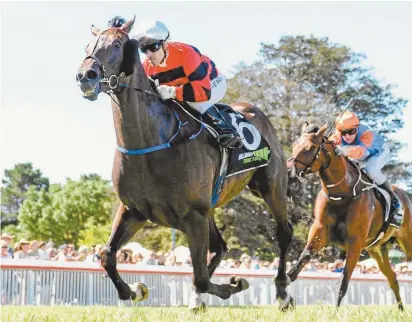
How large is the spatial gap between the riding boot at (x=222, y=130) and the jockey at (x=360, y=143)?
4.32 metres

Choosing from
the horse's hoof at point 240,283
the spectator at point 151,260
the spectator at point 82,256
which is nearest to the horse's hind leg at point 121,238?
the horse's hoof at point 240,283

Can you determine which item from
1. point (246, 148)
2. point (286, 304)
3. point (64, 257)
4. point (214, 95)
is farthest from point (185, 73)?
point (64, 257)

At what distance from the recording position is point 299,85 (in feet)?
146

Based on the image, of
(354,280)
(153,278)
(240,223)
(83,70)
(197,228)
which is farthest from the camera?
(240,223)

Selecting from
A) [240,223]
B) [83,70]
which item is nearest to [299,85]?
[240,223]

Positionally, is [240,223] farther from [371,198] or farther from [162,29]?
[162,29]

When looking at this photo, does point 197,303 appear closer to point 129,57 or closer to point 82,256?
point 129,57

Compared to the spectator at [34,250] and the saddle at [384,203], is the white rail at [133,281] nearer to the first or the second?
the spectator at [34,250]

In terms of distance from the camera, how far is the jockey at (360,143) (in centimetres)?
1105

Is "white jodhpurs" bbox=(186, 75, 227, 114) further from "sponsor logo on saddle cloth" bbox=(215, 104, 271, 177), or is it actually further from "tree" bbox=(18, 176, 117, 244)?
"tree" bbox=(18, 176, 117, 244)

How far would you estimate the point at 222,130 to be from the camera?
679 cm

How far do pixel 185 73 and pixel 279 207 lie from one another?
2461mm

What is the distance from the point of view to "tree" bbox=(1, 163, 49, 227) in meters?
100

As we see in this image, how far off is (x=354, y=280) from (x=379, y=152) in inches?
380
